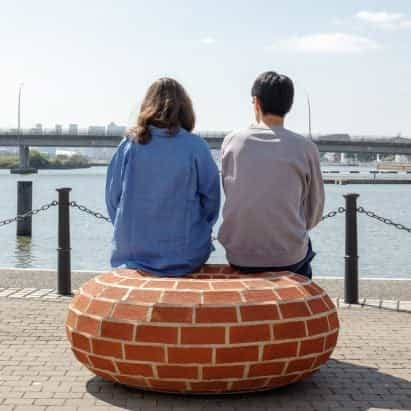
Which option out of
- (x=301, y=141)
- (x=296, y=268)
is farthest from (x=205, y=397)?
(x=301, y=141)

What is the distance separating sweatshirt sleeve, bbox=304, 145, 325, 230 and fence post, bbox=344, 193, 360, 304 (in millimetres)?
2926

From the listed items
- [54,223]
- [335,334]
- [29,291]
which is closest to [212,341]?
[335,334]

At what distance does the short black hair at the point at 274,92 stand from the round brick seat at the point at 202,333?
1062 millimetres

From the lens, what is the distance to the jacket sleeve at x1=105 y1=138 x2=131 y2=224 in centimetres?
520

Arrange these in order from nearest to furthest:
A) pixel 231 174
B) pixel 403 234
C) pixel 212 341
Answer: pixel 212 341 → pixel 231 174 → pixel 403 234

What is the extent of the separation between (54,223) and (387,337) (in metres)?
24.6

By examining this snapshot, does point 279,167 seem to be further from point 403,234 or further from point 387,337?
point 403,234

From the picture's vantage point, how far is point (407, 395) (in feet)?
16.0

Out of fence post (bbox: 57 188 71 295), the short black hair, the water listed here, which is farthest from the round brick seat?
the water

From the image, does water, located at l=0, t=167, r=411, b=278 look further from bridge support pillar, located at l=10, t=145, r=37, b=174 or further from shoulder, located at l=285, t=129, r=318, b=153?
bridge support pillar, located at l=10, t=145, r=37, b=174

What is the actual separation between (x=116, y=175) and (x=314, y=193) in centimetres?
125

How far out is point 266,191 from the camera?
5.13 m

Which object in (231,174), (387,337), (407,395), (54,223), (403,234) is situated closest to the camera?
(407,395)

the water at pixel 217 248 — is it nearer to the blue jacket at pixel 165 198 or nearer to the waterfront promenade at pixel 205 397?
the waterfront promenade at pixel 205 397
